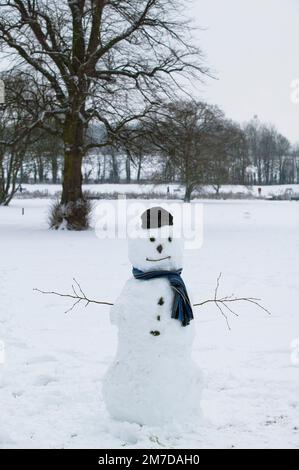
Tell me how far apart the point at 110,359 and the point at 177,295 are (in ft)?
7.06

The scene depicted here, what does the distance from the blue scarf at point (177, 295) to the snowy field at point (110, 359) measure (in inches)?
31.6

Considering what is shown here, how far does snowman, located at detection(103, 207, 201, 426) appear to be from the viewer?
156 inches

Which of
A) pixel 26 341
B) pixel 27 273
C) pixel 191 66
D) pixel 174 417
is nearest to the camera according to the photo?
pixel 174 417

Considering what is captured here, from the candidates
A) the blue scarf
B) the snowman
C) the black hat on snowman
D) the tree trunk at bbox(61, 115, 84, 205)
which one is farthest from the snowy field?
the tree trunk at bbox(61, 115, 84, 205)

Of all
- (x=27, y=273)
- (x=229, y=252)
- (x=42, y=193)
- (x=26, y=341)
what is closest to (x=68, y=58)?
(x=229, y=252)

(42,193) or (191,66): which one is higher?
(191,66)

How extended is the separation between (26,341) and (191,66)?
1567cm

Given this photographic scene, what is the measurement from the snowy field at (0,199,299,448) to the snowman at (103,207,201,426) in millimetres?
158

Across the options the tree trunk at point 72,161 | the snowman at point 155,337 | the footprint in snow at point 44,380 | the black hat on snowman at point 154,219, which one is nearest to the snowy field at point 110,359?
the footprint in snow at point 44,380

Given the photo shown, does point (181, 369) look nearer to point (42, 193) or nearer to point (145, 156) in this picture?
point (145, 156)
